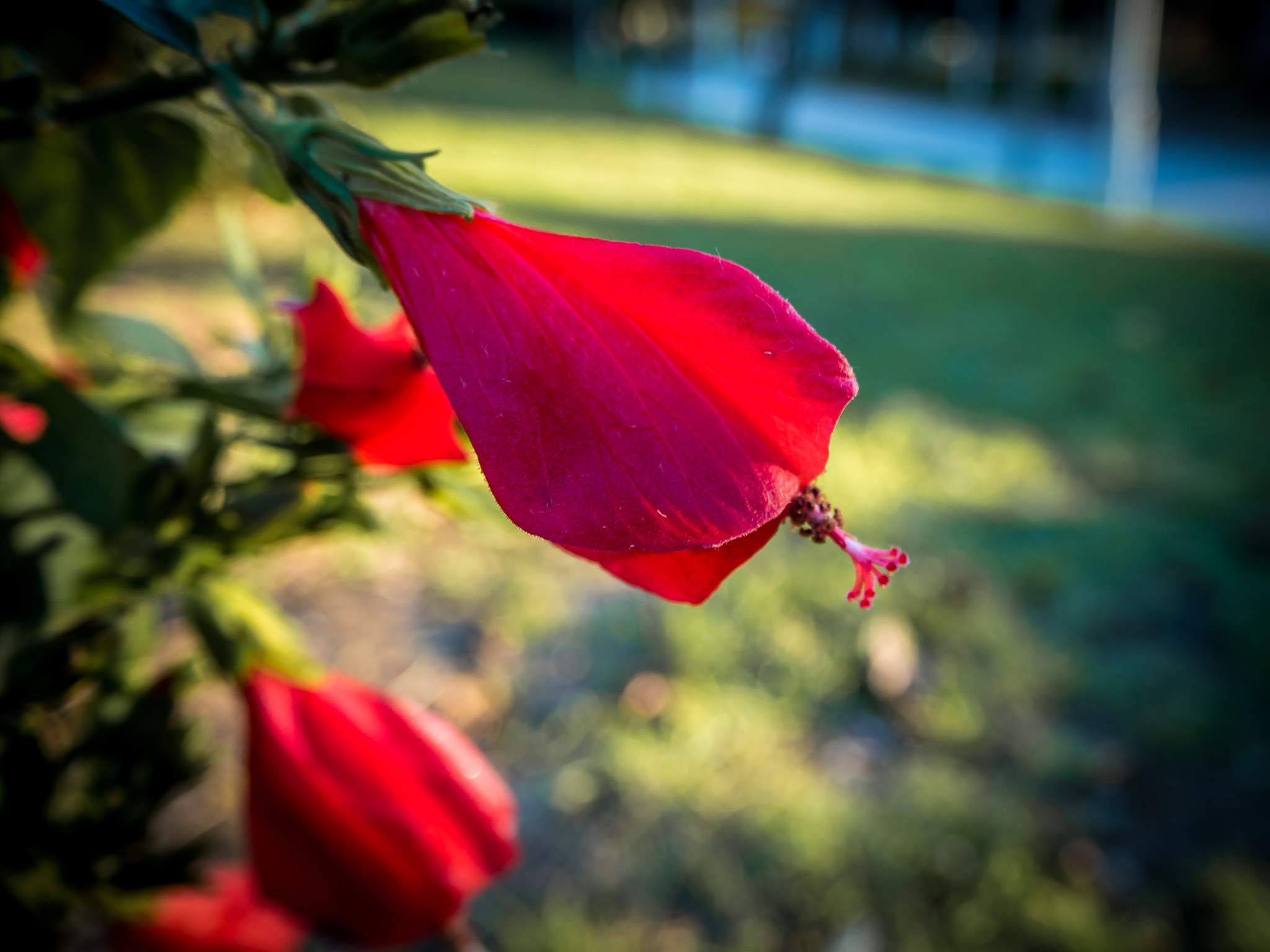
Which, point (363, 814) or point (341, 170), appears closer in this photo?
point (341, 170)

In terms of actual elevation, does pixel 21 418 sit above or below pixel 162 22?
below

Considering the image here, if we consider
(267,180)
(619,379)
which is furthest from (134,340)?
(619,379)

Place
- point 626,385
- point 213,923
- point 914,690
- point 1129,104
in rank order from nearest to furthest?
point 626,385, point 213,923, point 914,690, point 1129,104

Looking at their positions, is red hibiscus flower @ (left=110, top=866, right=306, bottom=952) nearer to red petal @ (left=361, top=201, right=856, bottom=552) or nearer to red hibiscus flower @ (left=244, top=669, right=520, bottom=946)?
red hibiscus flower @ (left=244, top=669, right=520, bottom=946)

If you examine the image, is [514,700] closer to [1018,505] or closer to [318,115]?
[318,115]

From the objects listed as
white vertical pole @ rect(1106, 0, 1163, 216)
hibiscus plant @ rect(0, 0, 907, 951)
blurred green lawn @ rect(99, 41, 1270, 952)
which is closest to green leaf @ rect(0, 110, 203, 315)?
hibiscus plant @ rect(0, 0, 907, 951)

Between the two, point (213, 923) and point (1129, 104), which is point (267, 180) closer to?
point (213, 923)

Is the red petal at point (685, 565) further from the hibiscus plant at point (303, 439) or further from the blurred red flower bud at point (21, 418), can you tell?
the blurred red flower bud at point (21, 418)
